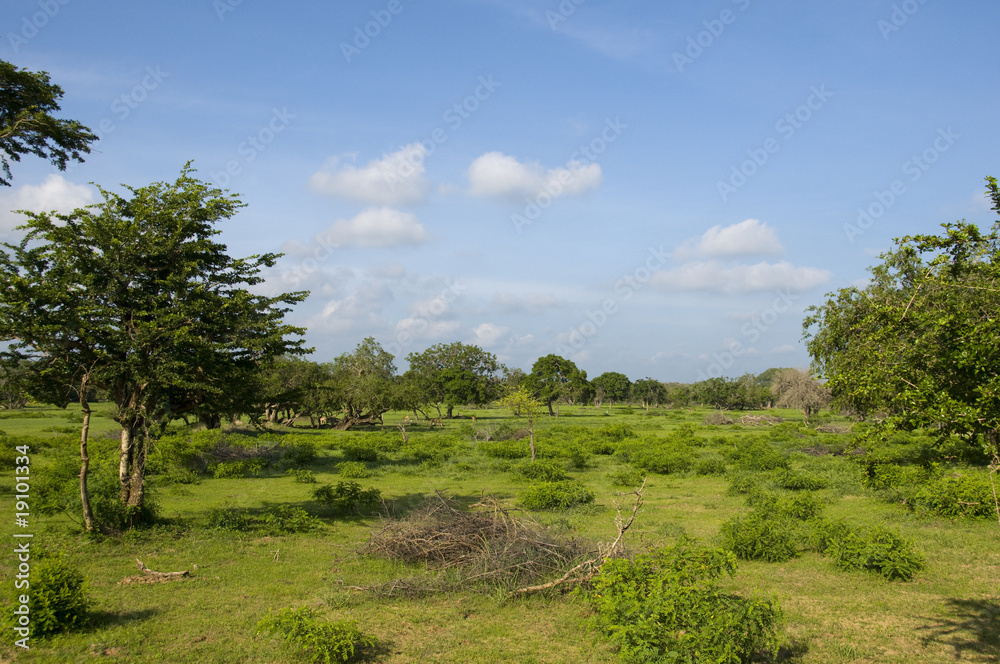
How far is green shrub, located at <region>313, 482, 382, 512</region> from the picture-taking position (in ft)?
49.6

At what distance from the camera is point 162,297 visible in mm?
12258

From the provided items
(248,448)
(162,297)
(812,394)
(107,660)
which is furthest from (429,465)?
(812,394)

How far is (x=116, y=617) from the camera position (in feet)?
25.5

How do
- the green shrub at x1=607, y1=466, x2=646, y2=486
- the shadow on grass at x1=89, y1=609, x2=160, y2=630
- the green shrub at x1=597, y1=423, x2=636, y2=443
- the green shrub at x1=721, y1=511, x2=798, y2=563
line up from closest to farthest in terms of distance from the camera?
the shadow on grass at x1=89, y1=609, x2=160, y2=630
the green shrub at x1=721, y1=511, x2=798, y2=563
the green shrub at x1=607, y1=466, x2=646, y2=486
the green shrub at x1=597, y1=423, x2=636, y2=443

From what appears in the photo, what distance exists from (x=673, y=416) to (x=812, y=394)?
1802cm

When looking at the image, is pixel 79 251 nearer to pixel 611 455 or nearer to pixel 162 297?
pixel 162 297

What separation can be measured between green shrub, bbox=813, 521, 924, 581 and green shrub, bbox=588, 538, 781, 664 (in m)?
4.17

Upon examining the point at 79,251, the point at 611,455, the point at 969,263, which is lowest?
the point at 611,455

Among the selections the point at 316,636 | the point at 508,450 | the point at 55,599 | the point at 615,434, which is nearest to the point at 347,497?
the point at 55,599

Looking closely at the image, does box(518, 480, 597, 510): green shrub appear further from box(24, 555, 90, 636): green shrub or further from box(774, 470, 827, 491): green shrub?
box(24, 555, 90, 636): green shrub

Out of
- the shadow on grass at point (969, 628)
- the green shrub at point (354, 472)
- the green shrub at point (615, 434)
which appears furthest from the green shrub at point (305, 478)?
the green shrub at point (615, 434)

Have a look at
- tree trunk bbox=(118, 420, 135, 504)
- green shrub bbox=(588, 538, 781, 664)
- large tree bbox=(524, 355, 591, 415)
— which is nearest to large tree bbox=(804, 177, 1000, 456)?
green shrub bbox=(588, 538, 781, 664)

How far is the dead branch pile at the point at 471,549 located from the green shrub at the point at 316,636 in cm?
221

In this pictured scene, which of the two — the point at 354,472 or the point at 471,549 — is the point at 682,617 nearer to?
the point at 471,549
